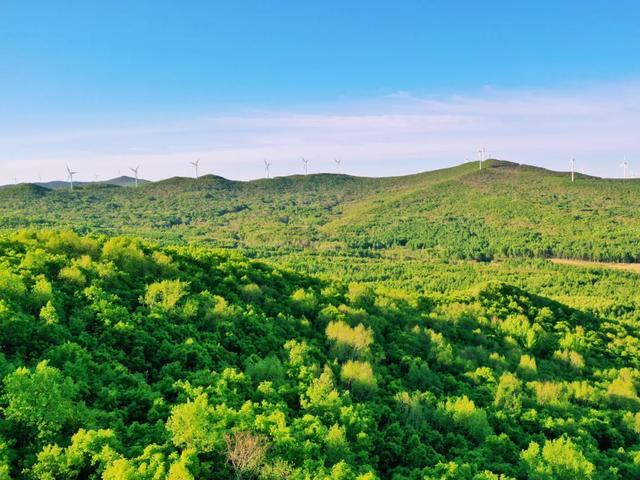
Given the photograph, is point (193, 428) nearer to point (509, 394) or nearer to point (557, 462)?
point (557, 462)

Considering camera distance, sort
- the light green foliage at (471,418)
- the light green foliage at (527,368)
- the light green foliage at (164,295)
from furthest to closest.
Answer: the light green foliage at (527,368) → the light green foliage at (164,295) → the light green foliage at (471,418)

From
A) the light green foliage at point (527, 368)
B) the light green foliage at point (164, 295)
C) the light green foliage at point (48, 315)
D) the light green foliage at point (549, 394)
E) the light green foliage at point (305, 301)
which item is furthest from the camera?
the light green foliage at point (305, 301)

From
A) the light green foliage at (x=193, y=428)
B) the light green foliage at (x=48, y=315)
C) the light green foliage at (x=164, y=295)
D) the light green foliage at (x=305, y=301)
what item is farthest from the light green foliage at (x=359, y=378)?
the light green foliage at (x=48, y=315)

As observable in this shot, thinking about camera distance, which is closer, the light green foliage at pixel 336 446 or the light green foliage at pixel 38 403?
the light green foliage at pixel 38 403

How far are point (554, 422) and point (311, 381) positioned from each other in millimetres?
27603

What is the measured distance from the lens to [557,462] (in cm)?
4344

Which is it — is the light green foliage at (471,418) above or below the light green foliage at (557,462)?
above

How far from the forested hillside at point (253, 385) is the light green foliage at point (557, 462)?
0.16m

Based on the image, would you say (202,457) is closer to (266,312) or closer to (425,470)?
(425,470)

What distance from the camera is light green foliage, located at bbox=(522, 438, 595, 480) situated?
138 ft

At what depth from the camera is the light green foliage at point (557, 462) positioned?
138 feet

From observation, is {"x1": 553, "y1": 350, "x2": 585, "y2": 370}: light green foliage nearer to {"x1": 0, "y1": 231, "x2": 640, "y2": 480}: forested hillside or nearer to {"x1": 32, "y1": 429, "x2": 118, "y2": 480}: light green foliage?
{"x1": 0, "y1": 231, "x2": 640, "y2": 480}: forested hillside

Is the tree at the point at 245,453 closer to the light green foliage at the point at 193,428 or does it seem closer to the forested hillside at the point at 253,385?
the forested hillside at the point at 253,385

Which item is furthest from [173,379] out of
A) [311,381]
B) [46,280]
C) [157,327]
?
[46,280]
